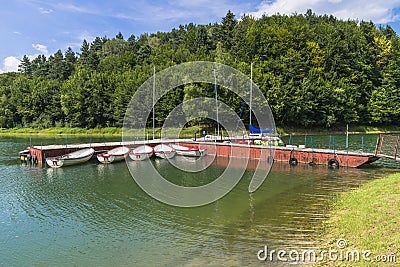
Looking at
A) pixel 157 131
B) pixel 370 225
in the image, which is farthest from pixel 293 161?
pixel 157 131

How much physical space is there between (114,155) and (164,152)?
625 cm

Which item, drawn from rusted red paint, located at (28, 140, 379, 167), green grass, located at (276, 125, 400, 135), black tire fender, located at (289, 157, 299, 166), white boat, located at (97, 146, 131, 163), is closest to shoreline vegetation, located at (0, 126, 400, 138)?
green grass, located at (276, 125, 400, 135)

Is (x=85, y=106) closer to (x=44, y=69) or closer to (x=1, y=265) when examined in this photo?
(x=44, y=69)

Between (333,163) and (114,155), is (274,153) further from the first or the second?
(114,155)

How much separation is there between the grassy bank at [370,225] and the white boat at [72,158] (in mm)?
28132

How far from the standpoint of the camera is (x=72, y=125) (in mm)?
85188

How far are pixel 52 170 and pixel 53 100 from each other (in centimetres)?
6365

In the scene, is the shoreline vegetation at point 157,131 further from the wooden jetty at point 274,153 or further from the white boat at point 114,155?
the white boat at point 114,155

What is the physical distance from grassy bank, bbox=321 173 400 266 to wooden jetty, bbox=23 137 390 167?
42.0 feet

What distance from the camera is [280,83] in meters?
72.8

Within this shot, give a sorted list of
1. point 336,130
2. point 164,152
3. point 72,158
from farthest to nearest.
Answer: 1. point 336,130
2. point 164,152
3. point 72,158

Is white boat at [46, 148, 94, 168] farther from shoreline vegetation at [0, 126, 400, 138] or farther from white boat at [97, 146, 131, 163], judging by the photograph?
shoreline vegetation at [0, 126, 400, 138]

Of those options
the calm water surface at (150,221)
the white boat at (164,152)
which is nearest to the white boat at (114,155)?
the white boat at (164,152)

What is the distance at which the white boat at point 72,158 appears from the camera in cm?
3456
